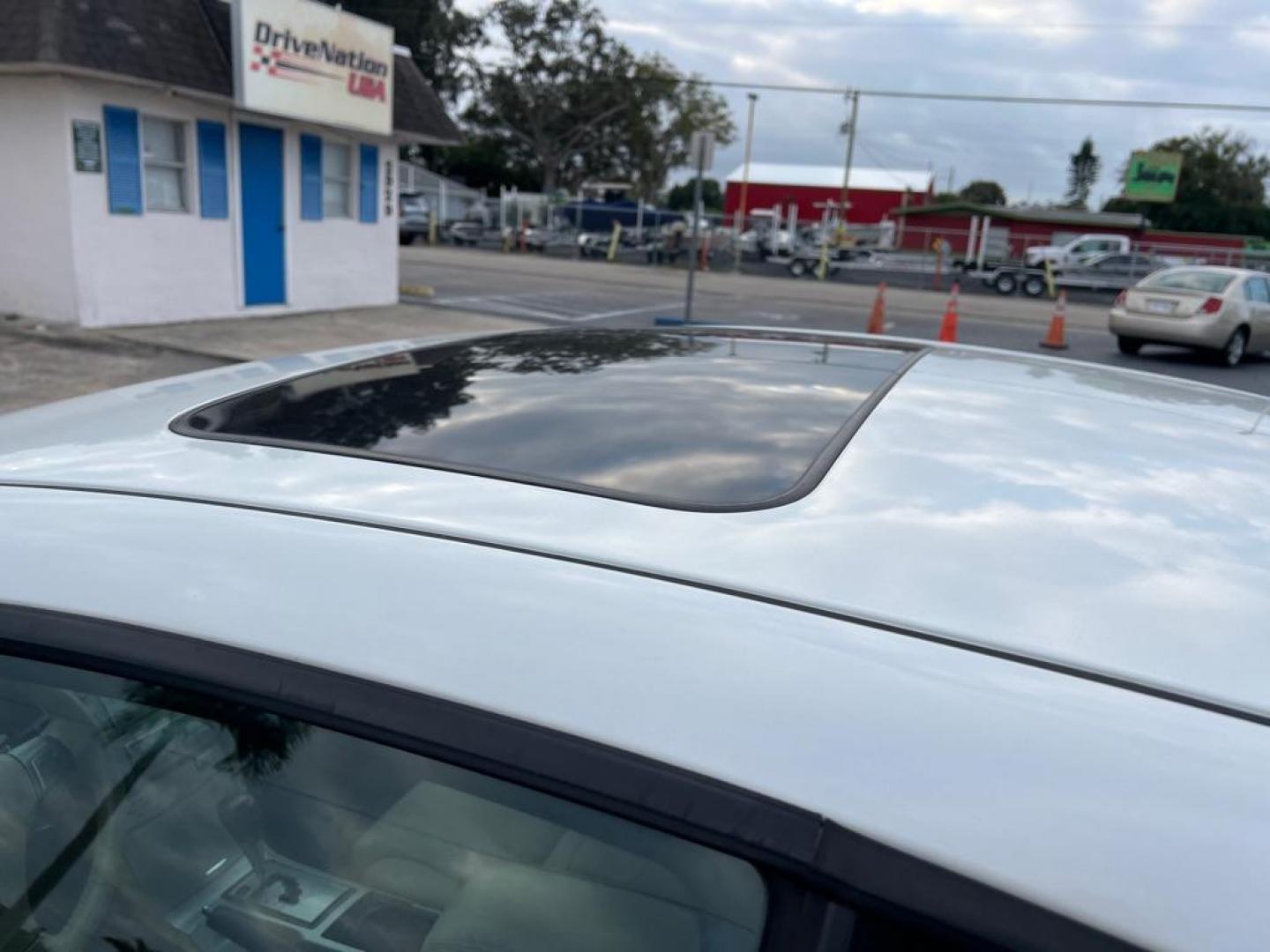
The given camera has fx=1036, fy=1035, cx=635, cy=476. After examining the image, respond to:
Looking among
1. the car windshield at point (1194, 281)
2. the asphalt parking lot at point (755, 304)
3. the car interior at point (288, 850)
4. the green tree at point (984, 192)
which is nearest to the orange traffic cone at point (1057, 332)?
the asphalt parking lot at point (755, 304)

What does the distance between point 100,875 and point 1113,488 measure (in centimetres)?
140

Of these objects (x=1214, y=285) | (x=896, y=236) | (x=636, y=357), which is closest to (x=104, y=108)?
(x=636, y=357)

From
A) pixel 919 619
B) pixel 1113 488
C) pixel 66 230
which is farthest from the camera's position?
pixel 66 230

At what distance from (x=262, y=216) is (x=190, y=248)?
4.18 ft

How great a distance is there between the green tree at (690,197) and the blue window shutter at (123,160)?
82927mm

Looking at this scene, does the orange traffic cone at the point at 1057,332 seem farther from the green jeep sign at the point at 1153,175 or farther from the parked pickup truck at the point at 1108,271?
Answer: the green jeep sign at the point at 1153,175

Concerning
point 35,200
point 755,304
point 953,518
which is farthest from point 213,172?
point 953,518

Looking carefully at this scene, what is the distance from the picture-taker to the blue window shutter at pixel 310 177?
14539 mm

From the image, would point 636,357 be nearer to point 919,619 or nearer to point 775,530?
point 775,530

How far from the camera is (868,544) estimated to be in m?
1.19

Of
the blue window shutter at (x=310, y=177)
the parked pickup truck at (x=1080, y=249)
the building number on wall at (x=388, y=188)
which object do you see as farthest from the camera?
the parked pickup truck at (x=1080, y=249)

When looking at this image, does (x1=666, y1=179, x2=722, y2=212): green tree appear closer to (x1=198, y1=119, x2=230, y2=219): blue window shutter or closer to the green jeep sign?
the green jeep sign

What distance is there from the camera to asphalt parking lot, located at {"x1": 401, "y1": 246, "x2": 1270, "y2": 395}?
16.9 m

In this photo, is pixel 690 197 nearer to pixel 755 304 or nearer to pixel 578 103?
pixel 578 103
